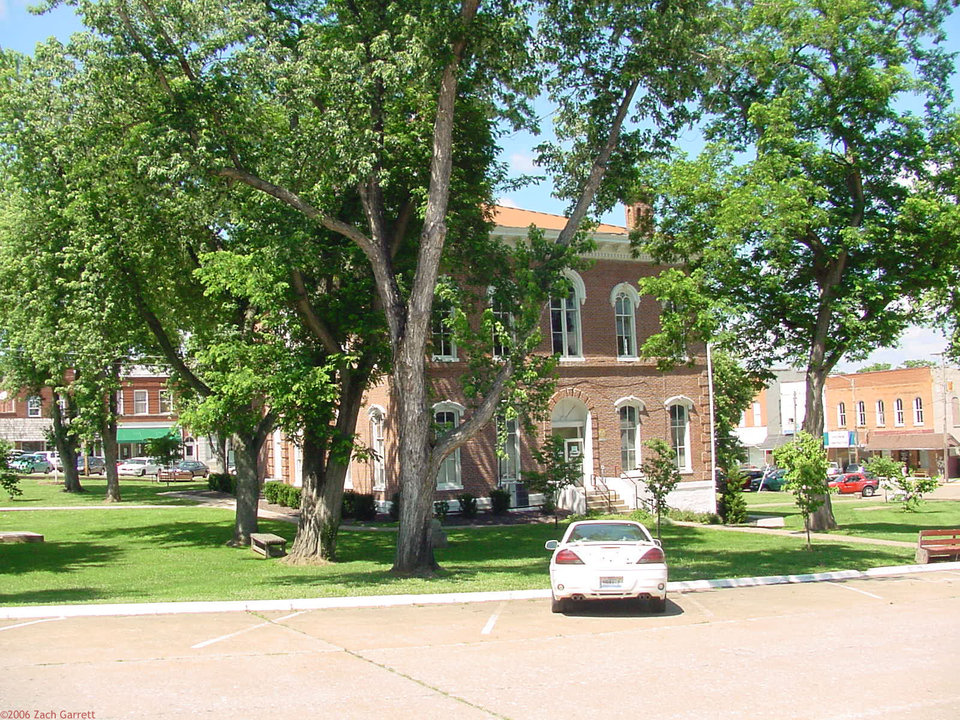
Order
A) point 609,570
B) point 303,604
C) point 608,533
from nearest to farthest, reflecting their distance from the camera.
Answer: point 609,570
point 608,533
point 303,604

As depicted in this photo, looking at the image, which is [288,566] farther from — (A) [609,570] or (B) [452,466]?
(B) [452,466]

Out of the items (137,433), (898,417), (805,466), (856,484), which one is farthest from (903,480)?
(137,433)

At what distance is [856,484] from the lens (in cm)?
5288

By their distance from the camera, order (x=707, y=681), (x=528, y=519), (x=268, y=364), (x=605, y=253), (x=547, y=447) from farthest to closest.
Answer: (x=605, y=253) < (x=528, y=519) < (x=547, y=447) < (x=268, y=364) < (x=707, y=681)

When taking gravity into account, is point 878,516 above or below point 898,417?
below

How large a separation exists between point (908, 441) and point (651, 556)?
61278mm

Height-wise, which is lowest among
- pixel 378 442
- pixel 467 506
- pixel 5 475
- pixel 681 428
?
pixel 467 506

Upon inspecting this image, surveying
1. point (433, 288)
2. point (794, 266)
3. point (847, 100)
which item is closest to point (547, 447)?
point (794, 266)

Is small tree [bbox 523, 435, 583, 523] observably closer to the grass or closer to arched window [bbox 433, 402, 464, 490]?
arched window [bbox 433, 402, 464, 490]

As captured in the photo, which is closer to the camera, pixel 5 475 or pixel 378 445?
pixel 5 475

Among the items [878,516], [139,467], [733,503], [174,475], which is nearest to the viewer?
[733,503]

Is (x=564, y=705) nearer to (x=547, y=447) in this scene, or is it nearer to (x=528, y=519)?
(x=547, y=447)

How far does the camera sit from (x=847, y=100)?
25.3 m

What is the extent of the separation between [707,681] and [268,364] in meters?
12.6
